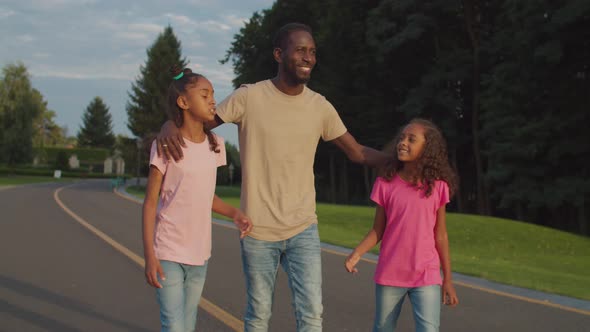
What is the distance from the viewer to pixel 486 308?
764 centimetres

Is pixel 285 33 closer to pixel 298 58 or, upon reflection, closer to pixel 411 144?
pixel 298 58

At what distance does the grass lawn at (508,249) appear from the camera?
10297 millimetres

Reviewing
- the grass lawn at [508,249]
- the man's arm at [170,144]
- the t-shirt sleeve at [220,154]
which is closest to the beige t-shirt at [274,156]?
the t-shirt sleeve at [220,154]

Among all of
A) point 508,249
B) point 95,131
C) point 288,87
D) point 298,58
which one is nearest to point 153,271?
point 288,87

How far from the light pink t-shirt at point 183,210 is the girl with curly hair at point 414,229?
990mm

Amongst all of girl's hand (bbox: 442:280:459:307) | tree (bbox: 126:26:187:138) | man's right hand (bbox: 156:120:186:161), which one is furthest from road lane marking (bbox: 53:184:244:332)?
tree (bbox: 126:26:187:138)

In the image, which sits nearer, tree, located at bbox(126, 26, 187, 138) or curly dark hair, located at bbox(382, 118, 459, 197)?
curly dark hair, located at bbox(382, 118, 459, 197)

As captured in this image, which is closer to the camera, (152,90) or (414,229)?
(414,229)

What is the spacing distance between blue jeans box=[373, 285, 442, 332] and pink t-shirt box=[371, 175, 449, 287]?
0.16 ft

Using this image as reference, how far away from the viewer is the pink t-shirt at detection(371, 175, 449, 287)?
4.11 meters

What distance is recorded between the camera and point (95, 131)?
479ft

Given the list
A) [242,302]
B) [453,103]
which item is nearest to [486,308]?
[242,302]

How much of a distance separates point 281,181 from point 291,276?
23.4 inches

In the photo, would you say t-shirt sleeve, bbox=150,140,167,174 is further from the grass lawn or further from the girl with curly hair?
the grass lawn
